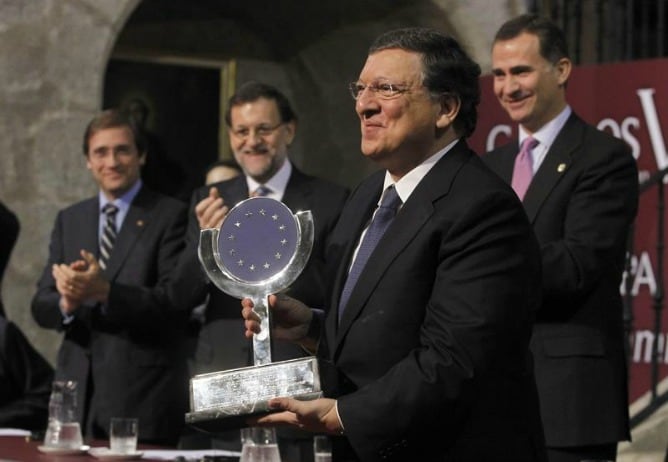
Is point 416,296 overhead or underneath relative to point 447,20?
underneath

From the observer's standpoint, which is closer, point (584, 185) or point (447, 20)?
point (584, 185)

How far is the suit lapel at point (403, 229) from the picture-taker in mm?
3029

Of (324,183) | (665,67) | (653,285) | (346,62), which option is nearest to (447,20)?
(346,62)

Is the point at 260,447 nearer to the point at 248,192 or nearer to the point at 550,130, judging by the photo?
the point at 550,130

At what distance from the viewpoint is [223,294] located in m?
5.15

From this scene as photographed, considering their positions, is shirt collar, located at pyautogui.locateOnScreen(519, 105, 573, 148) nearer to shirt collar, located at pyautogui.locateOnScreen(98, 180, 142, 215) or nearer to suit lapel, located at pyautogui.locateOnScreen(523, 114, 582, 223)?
suit lapel, located at pyautogui.locateOnScreen(523, 114, 582, 223)

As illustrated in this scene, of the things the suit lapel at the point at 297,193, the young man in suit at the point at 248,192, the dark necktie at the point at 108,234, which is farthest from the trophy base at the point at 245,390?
the dark necktie at the point at 108,234

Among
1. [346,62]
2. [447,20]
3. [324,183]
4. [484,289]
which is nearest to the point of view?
[484,289]

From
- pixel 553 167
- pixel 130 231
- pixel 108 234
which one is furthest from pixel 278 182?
pixel 553 167

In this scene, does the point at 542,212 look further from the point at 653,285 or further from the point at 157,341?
the point at 653,285

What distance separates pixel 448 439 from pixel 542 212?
146 cm

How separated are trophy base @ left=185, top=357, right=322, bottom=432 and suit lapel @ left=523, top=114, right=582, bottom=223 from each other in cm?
153

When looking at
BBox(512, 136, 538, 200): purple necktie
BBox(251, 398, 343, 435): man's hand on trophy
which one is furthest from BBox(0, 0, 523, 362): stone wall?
BBox(251, 398, 343, 435): man's hand on trophy

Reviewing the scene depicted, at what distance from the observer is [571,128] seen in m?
4.42
